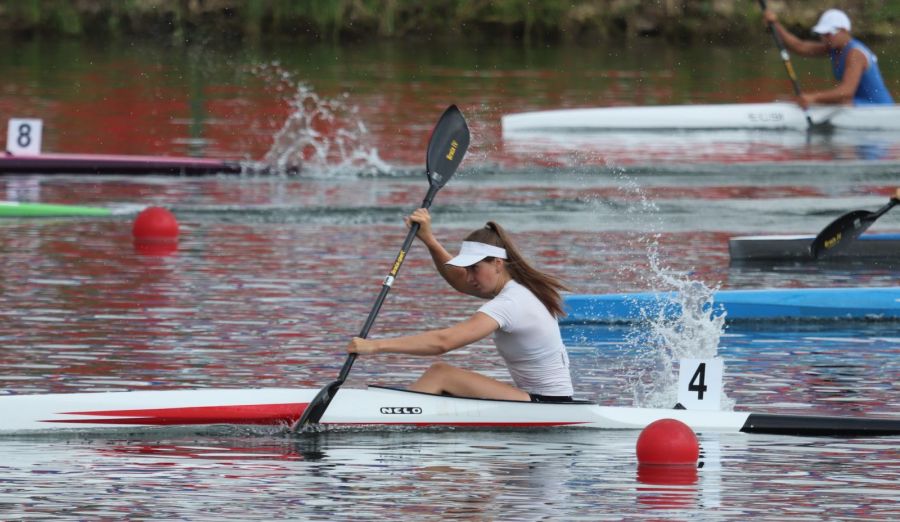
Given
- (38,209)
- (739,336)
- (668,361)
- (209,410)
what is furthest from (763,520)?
(38,209)

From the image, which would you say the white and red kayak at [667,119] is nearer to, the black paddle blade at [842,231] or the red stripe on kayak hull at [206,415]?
the black paddle blade at [842,231]

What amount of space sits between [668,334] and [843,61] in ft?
35.3

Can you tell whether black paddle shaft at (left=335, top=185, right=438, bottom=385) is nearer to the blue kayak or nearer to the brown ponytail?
the brown ponytail

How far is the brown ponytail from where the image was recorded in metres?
9.83

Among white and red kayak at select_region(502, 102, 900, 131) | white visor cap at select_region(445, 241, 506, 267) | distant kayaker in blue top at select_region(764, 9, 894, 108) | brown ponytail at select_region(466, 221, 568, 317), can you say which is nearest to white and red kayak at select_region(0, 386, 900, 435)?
brown ponytail at select_region(466, 221, 568, 317)

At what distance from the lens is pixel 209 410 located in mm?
9922

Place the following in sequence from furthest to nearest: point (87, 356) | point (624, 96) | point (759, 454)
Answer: point (624, 96) < point (87, 356) < point (759, 454)

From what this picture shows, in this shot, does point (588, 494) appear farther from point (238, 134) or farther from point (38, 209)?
point (238, 134)

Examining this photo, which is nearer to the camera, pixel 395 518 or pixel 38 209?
pixel 395 518

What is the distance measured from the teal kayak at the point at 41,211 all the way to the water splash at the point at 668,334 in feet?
17.9

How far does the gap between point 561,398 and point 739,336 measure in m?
3.39

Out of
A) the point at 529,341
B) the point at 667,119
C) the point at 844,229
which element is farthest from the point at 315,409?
the point at 667,119

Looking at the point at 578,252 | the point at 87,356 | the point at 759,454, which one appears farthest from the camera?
the point at 578,252

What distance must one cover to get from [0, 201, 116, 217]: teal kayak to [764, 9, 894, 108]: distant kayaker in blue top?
28.5 feet
